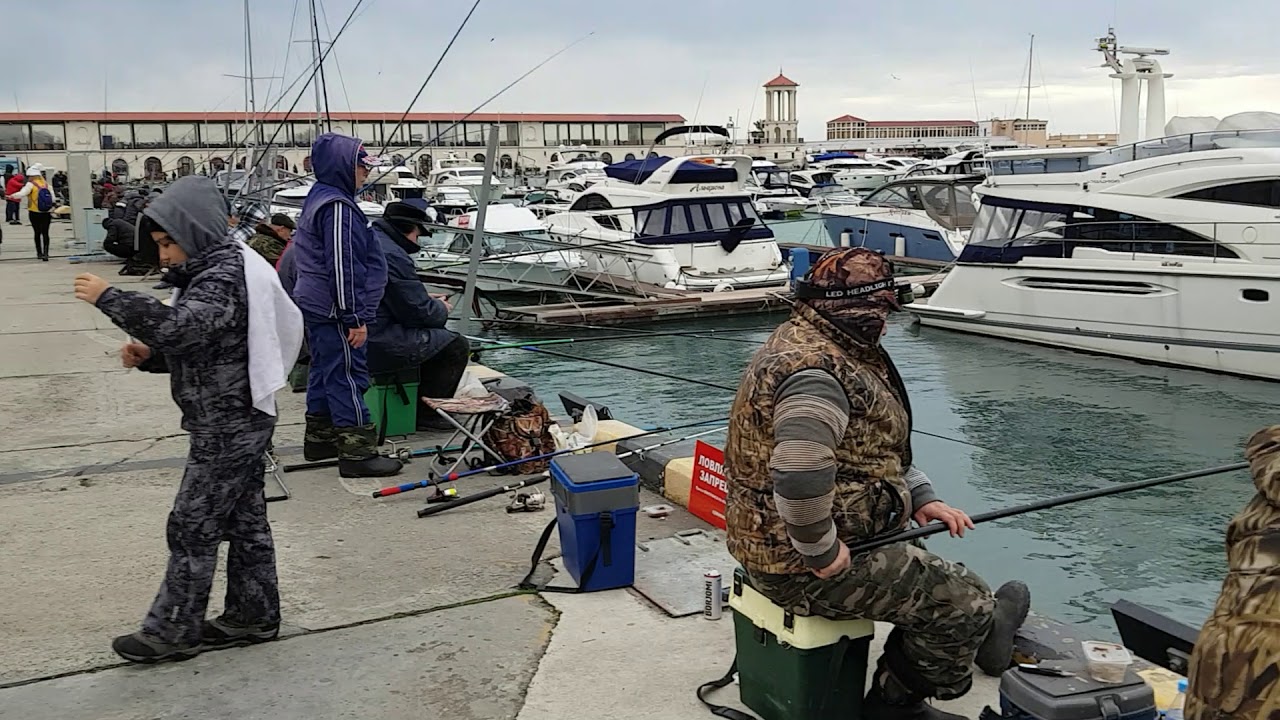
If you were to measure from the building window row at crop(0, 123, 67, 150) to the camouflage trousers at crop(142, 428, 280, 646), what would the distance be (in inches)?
3378

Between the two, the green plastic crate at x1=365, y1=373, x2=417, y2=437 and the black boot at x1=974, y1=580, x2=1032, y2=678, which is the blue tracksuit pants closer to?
the green plastic crate at x1=365, y1=373, x2=417, y2=437

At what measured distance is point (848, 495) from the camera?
3.57 meters

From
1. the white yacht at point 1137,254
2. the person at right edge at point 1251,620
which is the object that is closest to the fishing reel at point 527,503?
the person at right edge at point 1251,620

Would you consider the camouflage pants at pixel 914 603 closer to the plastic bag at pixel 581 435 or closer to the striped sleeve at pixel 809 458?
the striped sleeve at pixel 809 458

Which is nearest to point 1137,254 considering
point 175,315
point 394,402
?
point 394,402

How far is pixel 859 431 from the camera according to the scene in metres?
3.55

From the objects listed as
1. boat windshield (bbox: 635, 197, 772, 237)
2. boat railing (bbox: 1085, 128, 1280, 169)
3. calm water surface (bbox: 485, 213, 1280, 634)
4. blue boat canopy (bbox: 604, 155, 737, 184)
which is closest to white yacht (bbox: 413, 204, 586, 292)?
boat windshield (bbox: 635, 197, 772, 237)

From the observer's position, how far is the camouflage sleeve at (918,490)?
3977mm

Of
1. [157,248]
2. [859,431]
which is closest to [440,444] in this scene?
[157,248]

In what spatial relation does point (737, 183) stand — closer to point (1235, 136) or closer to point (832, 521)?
point (1235, 136)

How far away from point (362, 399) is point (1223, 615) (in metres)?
5.58

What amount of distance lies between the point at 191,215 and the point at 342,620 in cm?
181

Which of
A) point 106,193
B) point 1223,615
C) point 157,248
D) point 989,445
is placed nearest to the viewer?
point 1223,615

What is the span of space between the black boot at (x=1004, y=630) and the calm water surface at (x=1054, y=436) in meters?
2.84
